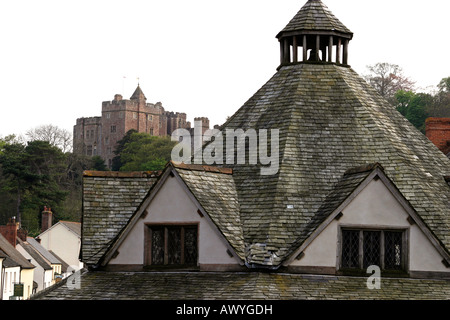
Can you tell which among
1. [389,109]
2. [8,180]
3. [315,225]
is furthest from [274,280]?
[8,180]

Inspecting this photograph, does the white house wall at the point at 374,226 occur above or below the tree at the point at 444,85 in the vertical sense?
below

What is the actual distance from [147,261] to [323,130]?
540 centimetres

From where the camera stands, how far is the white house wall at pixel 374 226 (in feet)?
65.3

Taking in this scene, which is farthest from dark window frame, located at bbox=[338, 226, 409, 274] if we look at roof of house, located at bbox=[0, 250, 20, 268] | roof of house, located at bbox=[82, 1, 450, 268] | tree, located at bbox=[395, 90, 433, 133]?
tree, located at bbox=[395, 90, 433, 133]

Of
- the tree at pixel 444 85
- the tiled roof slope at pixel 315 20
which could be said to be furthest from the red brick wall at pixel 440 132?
the tree at pixel 444 85

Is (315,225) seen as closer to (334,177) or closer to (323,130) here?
(334,177)

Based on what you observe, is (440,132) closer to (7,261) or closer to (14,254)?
A: (7,261)

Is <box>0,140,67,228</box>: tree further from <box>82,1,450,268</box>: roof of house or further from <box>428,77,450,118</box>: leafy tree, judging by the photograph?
<box>82,1,450,268</box>: roof of house

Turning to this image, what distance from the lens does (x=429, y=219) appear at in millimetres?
20797

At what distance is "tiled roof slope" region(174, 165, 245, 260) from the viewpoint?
2038 centimetres

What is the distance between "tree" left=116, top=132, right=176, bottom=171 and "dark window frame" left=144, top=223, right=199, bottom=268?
12573cm

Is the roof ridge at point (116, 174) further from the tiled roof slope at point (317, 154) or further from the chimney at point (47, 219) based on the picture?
the chimney at point (47, 219)

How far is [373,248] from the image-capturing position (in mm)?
20203

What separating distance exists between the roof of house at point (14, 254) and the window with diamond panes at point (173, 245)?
55611 millimetres
